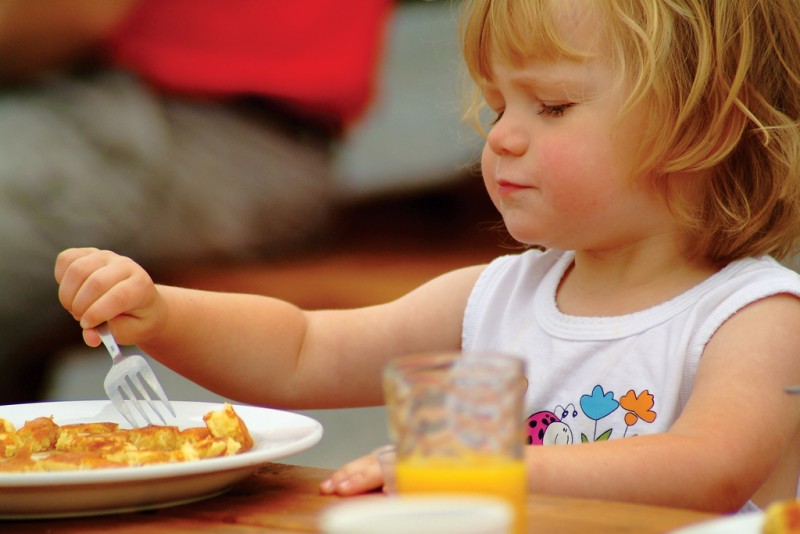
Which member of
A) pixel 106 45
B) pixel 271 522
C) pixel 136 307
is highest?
pixel 106 45

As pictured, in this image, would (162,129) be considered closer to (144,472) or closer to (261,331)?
(261,331)

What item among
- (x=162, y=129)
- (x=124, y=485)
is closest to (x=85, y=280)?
(x=124, y=485)

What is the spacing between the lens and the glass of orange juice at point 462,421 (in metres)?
0.64

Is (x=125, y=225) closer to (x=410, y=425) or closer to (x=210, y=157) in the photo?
(x=210, y=157)

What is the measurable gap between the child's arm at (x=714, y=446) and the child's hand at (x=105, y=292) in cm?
37

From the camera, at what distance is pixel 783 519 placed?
0.63m

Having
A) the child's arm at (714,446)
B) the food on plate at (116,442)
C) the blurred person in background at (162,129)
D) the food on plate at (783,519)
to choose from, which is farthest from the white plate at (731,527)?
the blurred person in background at (162,129)

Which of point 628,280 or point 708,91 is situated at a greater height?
point 708,91

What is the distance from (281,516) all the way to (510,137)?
0.58m

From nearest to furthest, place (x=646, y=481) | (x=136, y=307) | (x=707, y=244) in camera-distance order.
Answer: (x=646, y=481) → (x=136, y=307) → (x=707, y=244)

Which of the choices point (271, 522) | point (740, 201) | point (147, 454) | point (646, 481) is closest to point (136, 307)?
point (147, 454)

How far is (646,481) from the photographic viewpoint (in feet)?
3.13

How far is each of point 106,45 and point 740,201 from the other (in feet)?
6.25

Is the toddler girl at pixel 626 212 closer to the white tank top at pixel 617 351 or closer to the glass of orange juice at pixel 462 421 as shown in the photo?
the white tank top at pixel 617 351
